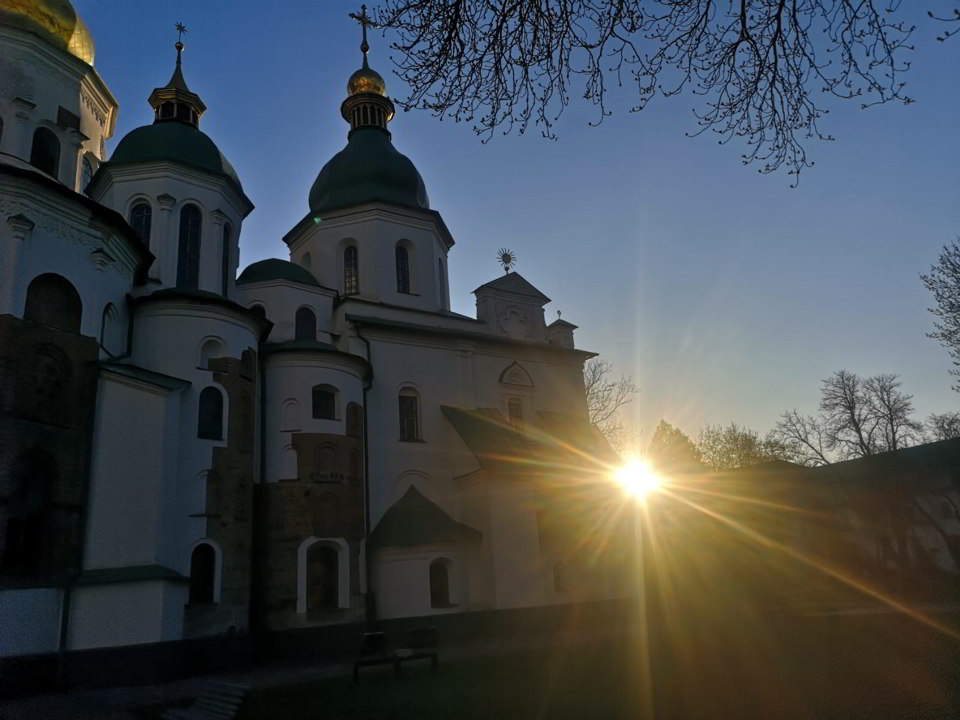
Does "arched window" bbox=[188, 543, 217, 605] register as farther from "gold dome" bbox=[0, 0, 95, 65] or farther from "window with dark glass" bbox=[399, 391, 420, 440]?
"gold dome" bbox=[0, 0, 95, 65]

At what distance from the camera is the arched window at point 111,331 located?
15.2 metres

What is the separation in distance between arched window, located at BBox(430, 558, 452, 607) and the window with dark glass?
3.90m

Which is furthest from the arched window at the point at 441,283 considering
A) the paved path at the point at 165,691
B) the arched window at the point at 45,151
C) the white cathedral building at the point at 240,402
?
the paved path at the point at 165,691

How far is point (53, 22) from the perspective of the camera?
1862 centimetres

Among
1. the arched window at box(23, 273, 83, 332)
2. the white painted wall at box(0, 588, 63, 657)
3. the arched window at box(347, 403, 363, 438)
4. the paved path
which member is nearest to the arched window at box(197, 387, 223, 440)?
the arched window at box(23, 273, 83, 332)

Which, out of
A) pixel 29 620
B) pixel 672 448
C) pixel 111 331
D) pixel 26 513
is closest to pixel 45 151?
pixel 111 331

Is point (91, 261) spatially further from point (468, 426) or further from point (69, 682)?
point (468, 426)

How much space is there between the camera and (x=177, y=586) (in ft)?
46.2

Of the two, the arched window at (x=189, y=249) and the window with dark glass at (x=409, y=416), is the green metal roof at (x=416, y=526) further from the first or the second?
the arched window at (x=189, y=249)

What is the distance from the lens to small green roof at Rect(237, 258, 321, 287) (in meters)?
21.7

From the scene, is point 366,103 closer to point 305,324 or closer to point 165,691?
point 305,324

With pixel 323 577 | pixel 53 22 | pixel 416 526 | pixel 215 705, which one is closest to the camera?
pixel 215 705

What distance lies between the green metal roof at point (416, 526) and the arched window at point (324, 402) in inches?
130

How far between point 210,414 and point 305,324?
5.77m
